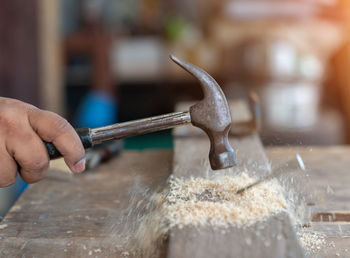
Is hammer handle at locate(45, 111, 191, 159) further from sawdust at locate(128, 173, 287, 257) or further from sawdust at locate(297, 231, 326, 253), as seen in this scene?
sawdust at locate(297, 231, 326, 253)

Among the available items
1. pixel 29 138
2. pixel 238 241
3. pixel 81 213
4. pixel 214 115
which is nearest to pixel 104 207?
pixel 81 213

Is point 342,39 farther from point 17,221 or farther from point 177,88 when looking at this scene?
point 17,221

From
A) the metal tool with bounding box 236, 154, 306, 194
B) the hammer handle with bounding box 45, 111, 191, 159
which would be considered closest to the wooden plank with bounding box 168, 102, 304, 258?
the metal tool with bounding box 236, 154, 306, 194

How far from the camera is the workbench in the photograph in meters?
1.35

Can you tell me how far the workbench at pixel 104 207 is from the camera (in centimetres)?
135

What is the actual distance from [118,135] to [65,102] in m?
5.35

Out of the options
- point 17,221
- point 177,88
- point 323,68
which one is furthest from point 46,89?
point 17,221

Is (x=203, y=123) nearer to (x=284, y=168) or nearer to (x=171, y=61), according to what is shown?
(x=284, y=168)

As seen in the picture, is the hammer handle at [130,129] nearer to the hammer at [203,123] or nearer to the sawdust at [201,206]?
the hammer at [203,123]

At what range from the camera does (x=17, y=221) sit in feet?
4.95

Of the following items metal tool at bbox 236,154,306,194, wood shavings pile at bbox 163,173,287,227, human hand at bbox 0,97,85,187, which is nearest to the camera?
wood shavings pile at bbox 163,173,287,227

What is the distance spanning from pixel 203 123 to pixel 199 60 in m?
4.63

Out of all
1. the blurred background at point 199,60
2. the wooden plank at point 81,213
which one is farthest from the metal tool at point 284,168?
the blurred background at point 199,60

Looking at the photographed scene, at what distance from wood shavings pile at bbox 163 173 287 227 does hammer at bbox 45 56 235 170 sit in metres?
0.09
